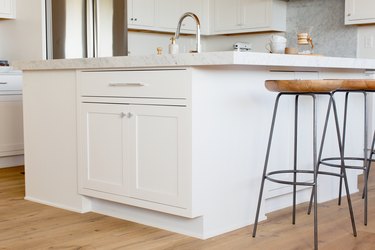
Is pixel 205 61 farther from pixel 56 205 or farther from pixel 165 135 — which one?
pixel 56 205

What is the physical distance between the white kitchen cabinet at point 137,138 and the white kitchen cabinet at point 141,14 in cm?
306

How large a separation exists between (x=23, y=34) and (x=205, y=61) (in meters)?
3.37

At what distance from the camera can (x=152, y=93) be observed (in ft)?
9.41

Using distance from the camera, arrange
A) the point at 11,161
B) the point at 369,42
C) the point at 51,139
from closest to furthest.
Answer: the point at 51,139, the point at 11,161, the point at 369,42

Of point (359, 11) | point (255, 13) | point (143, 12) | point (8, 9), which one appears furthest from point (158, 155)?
point (255, 13)

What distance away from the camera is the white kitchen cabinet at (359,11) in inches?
217

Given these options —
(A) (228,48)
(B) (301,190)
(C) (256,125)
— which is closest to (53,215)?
(C) (256,125)

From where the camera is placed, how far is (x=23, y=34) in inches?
217

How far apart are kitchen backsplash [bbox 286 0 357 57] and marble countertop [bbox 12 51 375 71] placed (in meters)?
2.38

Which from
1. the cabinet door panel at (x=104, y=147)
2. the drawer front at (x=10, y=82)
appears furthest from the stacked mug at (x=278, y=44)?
the drawer front at (x=10, y=82)

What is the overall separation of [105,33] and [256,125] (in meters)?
2.94

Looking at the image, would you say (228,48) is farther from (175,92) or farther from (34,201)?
(175,92)

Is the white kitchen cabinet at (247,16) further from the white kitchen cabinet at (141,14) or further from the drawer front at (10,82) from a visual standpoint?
the drawer front at (10,82)

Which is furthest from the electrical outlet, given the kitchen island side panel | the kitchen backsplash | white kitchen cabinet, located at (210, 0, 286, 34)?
the kitchen island side panel
